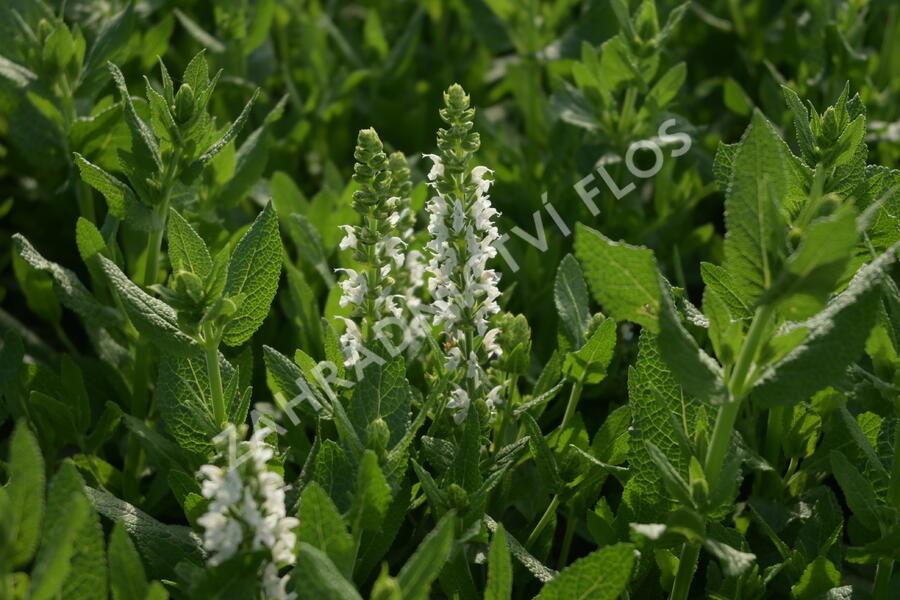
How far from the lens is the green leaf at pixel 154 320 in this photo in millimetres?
1417

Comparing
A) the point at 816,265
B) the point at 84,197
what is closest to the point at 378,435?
the point at 816,265

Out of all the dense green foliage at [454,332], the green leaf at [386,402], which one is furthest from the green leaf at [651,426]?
the green leaf at [386,402]

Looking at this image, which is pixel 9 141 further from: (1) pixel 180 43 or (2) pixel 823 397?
(2) pixel 823 397

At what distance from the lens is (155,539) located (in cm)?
147

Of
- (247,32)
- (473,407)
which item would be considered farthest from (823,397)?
(247,32)

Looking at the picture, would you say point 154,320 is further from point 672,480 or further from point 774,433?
point 774,433

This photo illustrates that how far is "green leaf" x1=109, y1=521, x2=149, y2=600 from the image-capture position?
1.21 m

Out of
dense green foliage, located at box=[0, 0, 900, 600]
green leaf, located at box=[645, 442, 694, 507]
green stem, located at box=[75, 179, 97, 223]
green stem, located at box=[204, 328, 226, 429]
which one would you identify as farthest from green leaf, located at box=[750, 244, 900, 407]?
green stem, located at box=[75, 179, 97, 223]

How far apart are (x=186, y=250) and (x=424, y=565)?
0.57 m

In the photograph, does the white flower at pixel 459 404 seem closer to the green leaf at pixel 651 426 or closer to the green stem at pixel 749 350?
the green leaf at pixel 651 426

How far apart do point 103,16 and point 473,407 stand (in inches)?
67.1

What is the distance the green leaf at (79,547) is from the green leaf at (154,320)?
242mm

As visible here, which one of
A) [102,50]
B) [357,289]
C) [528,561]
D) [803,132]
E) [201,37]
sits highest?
[201,37]

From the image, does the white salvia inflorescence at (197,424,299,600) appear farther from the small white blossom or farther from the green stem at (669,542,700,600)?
the green stem at (669,542,700,600)
